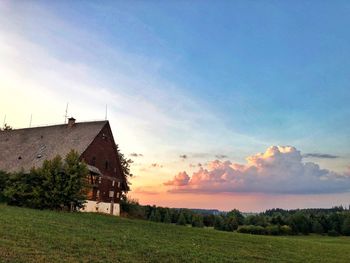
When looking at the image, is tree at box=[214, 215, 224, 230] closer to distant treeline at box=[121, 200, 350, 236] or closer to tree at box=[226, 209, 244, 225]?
distant treeline at box=[121, 200, 350, 236]

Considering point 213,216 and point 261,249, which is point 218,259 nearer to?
point 261,249

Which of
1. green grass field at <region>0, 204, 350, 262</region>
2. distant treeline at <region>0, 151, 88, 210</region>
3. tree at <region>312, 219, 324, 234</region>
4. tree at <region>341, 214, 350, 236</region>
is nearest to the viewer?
green grass field at <region>0, 204, 350, 262</region>

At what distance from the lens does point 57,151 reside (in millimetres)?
52375

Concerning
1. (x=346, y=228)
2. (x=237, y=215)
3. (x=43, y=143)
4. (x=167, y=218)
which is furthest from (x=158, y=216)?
(x=346, y=228)

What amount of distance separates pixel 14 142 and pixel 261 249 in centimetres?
4556

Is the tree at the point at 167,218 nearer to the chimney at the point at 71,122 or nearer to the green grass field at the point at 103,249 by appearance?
the chimney at the point at 71,122

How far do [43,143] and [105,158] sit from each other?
8472mm

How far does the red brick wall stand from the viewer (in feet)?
175

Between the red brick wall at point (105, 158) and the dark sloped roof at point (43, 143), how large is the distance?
1078mm

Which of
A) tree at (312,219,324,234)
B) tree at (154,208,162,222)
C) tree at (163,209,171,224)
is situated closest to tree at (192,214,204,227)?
tree at (163,209,171,224)

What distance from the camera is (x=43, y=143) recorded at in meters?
55.4

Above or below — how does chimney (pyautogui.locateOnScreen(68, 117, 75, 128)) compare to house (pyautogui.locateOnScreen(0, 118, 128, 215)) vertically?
above

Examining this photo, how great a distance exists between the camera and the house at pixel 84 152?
52.5 metres

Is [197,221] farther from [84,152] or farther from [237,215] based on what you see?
[84,152]
